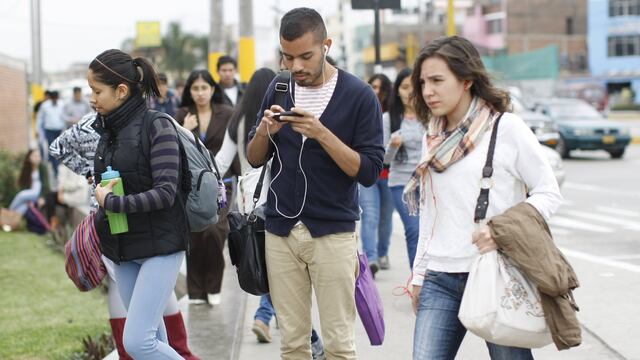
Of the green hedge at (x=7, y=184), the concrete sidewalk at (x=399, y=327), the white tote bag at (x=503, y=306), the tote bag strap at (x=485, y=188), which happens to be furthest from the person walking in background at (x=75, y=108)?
the white tote bag at (x=503, y=306)

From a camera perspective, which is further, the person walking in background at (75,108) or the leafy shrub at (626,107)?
the leafy shrub at (626,107)

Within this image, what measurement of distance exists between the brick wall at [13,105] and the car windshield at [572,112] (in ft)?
43.8

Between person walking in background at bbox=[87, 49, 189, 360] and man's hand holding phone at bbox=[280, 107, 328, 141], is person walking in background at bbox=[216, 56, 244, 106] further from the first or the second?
man's hand holding phone at bbox=[280, 107, 328, 141]

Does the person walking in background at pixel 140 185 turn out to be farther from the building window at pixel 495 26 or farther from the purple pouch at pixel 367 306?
the building window at pixel 495 26

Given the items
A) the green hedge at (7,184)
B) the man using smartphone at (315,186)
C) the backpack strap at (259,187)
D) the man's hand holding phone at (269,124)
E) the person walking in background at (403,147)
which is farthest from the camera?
the green hedge at (7,184)

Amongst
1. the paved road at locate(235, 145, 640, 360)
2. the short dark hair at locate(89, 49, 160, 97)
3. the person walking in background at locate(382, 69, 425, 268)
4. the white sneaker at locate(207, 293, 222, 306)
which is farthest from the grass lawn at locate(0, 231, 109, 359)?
the short dark hair at locate(89, 49, 160, 97)

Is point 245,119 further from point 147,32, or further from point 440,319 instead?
point 147,32

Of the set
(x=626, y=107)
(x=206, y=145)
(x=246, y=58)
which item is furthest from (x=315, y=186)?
(x=626, y=107)

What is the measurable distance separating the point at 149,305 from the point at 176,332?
125cm

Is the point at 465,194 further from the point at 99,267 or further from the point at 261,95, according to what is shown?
the point at 261,95

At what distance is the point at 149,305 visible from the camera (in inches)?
173

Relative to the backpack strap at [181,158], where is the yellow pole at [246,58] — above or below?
above

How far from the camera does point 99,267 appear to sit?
486 centimetres

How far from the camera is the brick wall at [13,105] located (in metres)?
22.3
